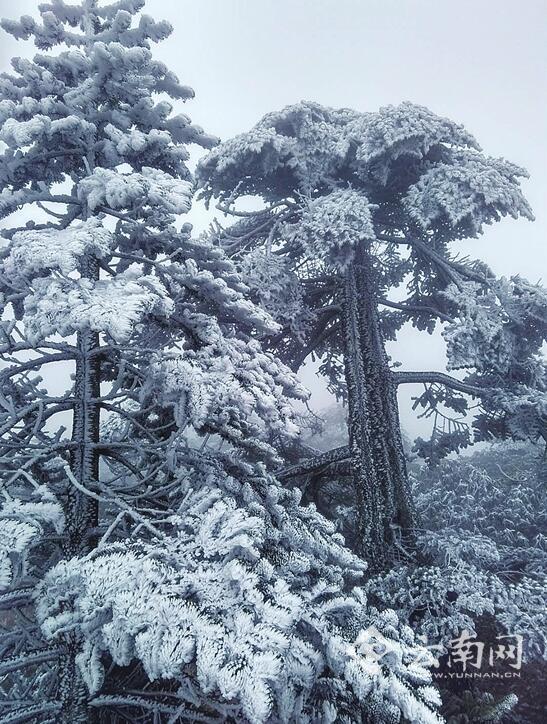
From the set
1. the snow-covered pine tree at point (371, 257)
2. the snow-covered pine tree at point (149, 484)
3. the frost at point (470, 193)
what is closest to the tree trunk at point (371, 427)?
the snow-covered pine tree at point (371, 257)

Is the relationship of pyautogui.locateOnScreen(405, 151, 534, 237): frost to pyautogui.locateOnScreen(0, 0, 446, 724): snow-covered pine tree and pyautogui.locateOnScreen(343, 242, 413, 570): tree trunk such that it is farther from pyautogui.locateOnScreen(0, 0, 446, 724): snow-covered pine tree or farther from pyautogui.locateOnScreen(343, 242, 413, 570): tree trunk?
pyautogui.locateOnScreen(0, 0, 446, 724): snow-covered pine tree

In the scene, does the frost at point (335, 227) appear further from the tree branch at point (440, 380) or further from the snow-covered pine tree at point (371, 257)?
the tree branch at point (440, 380)

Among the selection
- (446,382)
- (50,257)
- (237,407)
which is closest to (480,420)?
(446,382)

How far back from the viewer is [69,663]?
283cm

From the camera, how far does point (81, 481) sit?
3268 millimetres

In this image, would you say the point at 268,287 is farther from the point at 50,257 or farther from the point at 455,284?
the point at 50,257

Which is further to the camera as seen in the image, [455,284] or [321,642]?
[455,284]

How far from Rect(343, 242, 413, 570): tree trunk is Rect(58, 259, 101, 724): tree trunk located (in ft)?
14.7

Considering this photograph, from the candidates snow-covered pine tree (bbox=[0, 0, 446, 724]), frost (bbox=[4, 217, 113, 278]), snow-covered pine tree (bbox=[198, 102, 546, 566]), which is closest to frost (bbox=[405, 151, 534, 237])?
snow-covered pine tree (bbox=[198, 102, 546, 566])

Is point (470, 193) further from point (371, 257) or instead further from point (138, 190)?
point (138, 190)

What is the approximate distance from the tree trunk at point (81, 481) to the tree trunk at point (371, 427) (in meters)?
4.49

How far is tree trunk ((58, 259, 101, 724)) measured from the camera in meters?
2.79

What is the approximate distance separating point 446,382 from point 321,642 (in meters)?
5.99

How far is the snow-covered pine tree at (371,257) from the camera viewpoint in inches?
262
